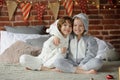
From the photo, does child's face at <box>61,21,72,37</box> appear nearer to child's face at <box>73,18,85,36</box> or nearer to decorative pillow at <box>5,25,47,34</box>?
child's face at <box>73,18,85,36</box>

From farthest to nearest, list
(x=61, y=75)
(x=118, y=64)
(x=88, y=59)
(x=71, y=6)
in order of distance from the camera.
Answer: (x=71, y=6) < (x=118, y=64) < (x=88, y=59) < (x=61, y=75)

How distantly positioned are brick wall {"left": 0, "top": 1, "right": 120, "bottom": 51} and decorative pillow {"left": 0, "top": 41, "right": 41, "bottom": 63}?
Result: 65 cm

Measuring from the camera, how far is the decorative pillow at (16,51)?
392 cm

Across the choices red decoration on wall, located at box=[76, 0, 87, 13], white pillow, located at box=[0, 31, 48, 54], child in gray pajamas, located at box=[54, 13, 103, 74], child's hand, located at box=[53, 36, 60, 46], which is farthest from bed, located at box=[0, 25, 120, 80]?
red decoration on wall, located at box=[76, 0, 87, 13]

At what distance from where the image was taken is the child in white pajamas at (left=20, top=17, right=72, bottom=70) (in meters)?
3.51

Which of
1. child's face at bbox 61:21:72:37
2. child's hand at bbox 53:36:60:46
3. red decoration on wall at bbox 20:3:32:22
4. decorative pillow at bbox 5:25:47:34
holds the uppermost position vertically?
red decoration on wall at bbox 20:3:32:22

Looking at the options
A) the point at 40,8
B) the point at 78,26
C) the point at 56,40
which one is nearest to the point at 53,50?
the point at 56,40

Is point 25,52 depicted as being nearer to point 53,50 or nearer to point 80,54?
point 53,50

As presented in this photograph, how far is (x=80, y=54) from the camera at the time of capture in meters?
3.57

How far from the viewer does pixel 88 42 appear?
11.6ft

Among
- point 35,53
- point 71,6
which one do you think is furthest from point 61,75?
point 71,6

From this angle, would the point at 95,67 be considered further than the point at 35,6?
No

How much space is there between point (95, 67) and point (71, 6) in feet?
4.80

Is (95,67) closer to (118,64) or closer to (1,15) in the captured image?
(118,64)
